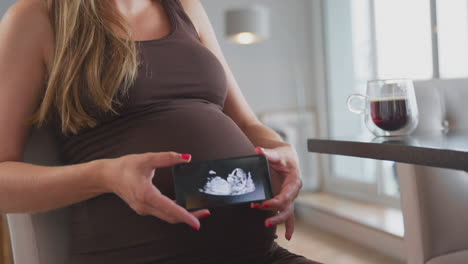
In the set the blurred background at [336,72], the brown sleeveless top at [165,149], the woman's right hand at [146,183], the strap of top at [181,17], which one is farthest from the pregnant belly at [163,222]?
the blurred background at [336,72]

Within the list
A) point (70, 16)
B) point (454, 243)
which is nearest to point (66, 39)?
point (70, 16)

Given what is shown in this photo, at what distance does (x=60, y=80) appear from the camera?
811mm

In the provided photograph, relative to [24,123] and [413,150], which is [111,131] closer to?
[24,123]

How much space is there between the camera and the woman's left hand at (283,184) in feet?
2.50

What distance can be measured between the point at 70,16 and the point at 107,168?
0.32 m

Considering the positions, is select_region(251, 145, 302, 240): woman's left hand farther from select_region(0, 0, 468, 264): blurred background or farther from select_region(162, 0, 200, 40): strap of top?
select_region(0, 0, 468, 264): blurred background

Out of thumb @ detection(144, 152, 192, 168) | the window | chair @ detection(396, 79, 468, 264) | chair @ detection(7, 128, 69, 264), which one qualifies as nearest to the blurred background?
the window

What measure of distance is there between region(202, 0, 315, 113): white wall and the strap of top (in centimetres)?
299

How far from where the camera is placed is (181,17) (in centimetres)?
103

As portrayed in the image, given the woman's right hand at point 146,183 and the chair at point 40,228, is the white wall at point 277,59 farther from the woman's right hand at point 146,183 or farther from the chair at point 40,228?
the woman's right hand at point 146,183

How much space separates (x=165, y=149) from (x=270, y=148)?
0.76ft

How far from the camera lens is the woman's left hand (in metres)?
0.76

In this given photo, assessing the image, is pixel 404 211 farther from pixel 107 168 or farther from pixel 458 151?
pixel 107 168

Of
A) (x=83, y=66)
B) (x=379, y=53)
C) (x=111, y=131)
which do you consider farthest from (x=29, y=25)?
(x=379, y=53)
